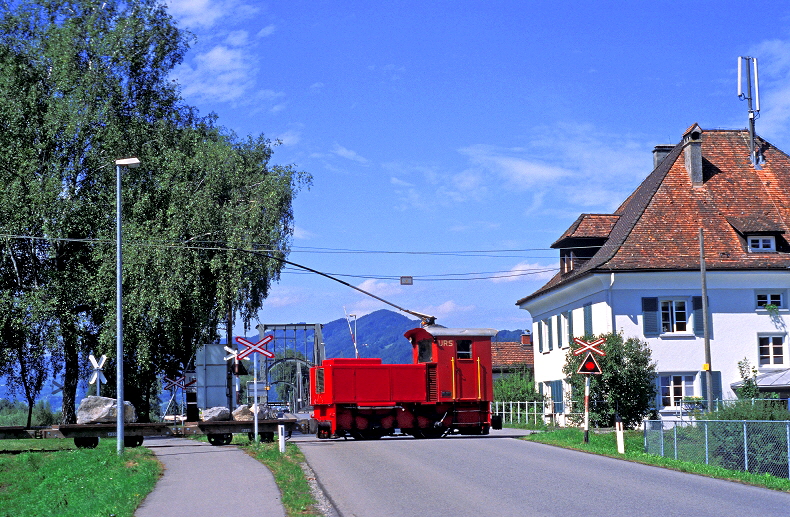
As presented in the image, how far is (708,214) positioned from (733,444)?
22.5m

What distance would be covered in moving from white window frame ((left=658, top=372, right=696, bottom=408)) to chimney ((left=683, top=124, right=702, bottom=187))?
30.7ft

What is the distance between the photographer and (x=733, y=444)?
763 inches

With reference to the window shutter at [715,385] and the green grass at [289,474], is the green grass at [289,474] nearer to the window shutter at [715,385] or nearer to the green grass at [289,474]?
the green grass at [289,474]

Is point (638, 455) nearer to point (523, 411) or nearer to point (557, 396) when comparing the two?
point (557, 396)

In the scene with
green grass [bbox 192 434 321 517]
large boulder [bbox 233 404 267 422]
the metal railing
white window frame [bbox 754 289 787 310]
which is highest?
white window frame [bbox 754 289 787 310]

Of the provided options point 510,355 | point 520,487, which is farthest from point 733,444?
point 510,355

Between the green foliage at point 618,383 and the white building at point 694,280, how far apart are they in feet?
10.3

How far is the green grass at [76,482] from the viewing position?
48.5 feet

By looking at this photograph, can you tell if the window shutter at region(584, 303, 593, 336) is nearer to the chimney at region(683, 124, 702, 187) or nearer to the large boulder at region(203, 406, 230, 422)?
the chimney at region(683, 124, 702, 187)

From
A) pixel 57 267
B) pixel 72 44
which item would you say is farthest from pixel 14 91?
pixel 57 267

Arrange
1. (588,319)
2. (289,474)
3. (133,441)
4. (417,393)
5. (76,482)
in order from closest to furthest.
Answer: (289,474), (76,482), (133,441), (417,393), (588,319)

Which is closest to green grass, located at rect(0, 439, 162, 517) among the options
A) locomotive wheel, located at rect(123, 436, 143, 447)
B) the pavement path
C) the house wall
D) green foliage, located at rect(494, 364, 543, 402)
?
the pavement path

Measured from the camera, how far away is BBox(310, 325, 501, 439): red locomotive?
3045 cm

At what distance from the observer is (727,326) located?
1467 inches
